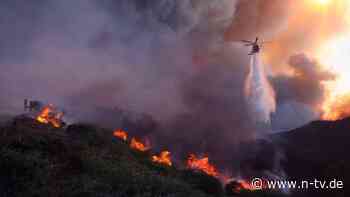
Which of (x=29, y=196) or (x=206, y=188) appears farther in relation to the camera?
(x=206, y=188)

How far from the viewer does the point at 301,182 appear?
370 ft

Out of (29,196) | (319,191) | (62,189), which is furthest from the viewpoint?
(319,191)

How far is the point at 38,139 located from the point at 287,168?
102 metres

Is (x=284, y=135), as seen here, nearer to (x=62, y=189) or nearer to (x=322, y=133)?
(x=322, y=133)

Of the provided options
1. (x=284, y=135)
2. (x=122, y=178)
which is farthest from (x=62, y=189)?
(x=284, y=135)

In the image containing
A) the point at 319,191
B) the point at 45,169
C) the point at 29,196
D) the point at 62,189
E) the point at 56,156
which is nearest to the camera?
the point at 29,196

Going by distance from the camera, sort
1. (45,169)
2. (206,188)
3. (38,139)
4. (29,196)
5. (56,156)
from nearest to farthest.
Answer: (29,196)
(45,169)
(56,156)
(38,139)
(206,188)

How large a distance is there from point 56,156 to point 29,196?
11361 mm

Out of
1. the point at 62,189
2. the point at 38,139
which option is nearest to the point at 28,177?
Answer: the point at 62,189

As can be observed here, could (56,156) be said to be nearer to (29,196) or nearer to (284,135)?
(29,196)

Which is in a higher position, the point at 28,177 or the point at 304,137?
the point at 304,137

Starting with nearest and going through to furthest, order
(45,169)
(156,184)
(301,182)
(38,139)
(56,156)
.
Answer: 1. (45,169)
2. (156,184)
3. (56,156)
4. (38,139)
5. (301,182)

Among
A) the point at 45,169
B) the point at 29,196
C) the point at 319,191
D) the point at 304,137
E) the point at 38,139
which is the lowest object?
the point at 319,191

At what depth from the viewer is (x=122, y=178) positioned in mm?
24891
